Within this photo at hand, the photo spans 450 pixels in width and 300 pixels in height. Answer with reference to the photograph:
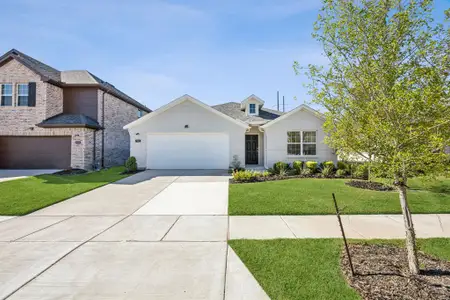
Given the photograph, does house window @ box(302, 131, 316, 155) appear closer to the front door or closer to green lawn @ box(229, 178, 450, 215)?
the front door

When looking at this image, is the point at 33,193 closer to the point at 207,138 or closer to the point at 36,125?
the point at 36,125

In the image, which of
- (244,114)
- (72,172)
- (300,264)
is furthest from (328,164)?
(72,172)

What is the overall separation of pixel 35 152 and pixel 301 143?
59.7 feet

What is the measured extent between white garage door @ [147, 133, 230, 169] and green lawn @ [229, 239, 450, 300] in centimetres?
1134

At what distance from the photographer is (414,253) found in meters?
3.18

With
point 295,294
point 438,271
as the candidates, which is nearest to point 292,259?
point 295,294

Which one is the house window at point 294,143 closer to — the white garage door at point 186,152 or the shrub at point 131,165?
the white garage door at point 186,152

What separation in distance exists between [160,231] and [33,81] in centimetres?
1676

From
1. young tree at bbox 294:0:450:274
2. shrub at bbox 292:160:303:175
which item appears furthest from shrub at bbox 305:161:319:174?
young tree at bbox 294:0:450:274

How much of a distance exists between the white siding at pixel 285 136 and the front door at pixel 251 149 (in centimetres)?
239

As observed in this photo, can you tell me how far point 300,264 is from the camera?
137 inches

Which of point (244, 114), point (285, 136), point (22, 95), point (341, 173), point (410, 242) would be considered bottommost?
point (410, 242)

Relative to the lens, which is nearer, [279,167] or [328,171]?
[328,171]

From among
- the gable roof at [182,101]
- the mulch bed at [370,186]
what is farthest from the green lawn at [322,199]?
the gable roof at [182,101]
